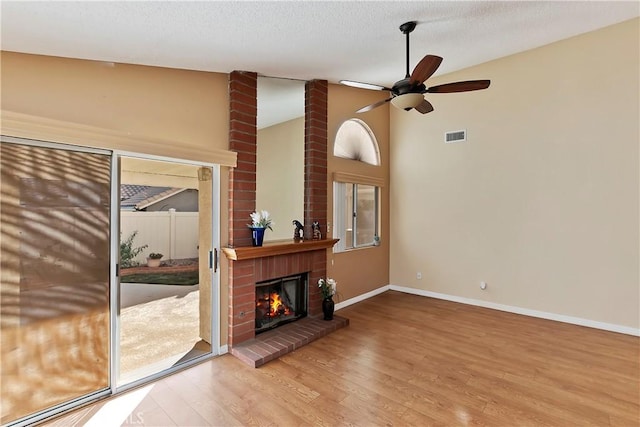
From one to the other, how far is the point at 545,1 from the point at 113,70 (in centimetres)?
385

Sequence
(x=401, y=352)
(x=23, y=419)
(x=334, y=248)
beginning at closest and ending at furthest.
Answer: (x=23, y=419) → (x=401, y=352) → (x=334, y=248)

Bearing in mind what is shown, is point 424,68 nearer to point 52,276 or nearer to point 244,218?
point 244,218

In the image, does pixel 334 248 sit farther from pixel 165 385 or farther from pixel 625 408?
pixel 625 408

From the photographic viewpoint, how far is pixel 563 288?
3.87 m

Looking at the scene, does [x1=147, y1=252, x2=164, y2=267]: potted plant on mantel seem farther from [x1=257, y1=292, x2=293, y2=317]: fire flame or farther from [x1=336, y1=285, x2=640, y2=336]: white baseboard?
[x1=336, y1=285, x2=640, y2=336]: white baseboard

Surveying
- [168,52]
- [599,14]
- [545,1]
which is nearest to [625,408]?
[545,1]

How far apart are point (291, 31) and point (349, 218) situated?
2887 mm

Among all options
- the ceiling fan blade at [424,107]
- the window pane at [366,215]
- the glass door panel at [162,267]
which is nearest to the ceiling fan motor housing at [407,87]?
the ceiling fan blade at [424,107]

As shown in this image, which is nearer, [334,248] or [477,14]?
[477,14]

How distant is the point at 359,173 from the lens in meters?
4.84

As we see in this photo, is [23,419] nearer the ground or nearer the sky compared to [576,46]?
nearer the ground

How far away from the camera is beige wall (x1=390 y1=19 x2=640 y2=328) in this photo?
3512 mm

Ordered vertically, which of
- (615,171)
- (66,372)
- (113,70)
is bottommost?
(66,372)

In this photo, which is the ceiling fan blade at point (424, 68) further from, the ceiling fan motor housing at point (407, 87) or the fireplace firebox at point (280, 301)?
the fireplace firebox at point (280, 301)
